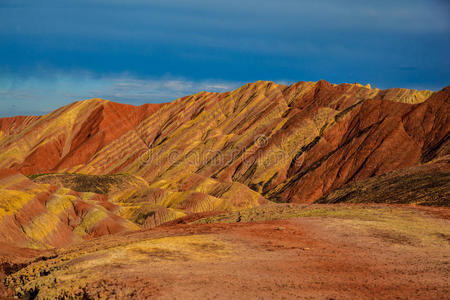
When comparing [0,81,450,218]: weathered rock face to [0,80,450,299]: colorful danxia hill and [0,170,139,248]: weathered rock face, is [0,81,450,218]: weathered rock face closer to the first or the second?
[0,80,450,299]: colorful danxia hill

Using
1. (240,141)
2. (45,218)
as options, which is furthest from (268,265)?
(240,141)

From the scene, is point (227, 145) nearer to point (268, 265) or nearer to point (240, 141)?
point (240, 141)

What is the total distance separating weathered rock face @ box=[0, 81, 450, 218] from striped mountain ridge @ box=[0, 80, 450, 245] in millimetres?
286

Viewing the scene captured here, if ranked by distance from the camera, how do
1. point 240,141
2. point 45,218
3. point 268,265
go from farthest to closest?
point 240,141 < point 45,218 < point 268,265

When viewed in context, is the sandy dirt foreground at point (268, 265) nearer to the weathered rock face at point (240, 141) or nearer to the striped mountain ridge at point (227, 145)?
the striped mountain ridge at point (227, 145)

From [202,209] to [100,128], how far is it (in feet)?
265

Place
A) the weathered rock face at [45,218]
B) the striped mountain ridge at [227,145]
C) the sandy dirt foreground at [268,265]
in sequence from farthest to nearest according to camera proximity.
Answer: the striped mountain ridge at [227,145], the weathered rock face at [45,218], the sandy dirt foreground at [268,265]

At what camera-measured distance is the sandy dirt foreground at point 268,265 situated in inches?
564

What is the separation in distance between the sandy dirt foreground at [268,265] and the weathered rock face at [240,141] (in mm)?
37331

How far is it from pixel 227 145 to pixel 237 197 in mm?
37867

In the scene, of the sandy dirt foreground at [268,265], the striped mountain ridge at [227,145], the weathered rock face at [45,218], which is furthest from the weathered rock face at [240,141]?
the sandy dirt foreground at [268,265]

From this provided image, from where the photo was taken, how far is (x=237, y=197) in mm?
69438

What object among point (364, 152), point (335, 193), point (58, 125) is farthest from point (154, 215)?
point (58, 125)

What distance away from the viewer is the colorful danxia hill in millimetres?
16094
